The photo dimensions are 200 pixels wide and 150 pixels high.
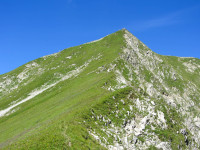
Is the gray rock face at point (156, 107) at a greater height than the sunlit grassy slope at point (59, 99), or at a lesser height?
lesser

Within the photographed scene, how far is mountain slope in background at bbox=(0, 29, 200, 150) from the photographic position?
33.9 m

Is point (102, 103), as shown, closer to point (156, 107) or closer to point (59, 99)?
point (156, 107)

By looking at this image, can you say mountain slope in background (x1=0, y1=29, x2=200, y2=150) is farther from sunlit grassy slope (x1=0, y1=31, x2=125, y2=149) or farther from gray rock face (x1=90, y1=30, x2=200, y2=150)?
sunlit grassy slope (x1=0, y1=31, x2=125, y2=149)

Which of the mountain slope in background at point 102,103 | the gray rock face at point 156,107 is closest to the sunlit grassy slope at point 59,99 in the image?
the mountain slope in background at point 102,103

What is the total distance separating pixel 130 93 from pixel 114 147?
18248mm

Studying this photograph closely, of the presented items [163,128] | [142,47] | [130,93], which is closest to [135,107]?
[130,93]

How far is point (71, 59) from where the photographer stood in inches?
4843

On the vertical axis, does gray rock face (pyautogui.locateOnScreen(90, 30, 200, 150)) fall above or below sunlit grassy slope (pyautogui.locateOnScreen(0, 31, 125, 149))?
below

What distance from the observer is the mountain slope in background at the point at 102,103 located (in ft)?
111

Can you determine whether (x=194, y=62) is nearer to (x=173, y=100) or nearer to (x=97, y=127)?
(x=173, y=100)

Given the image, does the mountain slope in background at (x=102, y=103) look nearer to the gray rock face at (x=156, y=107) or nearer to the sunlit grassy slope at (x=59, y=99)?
the gray rock face at (x=156, y=107)

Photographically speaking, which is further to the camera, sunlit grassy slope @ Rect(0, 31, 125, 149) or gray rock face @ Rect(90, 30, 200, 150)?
gray rock face @ Rect(90, 30, 200, 150)

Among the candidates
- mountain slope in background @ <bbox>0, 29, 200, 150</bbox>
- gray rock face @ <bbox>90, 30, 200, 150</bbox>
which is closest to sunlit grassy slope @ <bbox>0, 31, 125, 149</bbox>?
mountain slope in background @ <bbox>0, 29, 200, 150</bbox>

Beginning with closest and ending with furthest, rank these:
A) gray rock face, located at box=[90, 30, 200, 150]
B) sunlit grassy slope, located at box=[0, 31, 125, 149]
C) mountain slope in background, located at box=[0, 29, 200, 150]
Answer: sunlit grassy slope, located at box=[0, 31, 125, 149] → mountain slope in background, located at box=[0, 29, 200, 150] → gray rock face, located at box=[90, 30, 200, 150]
